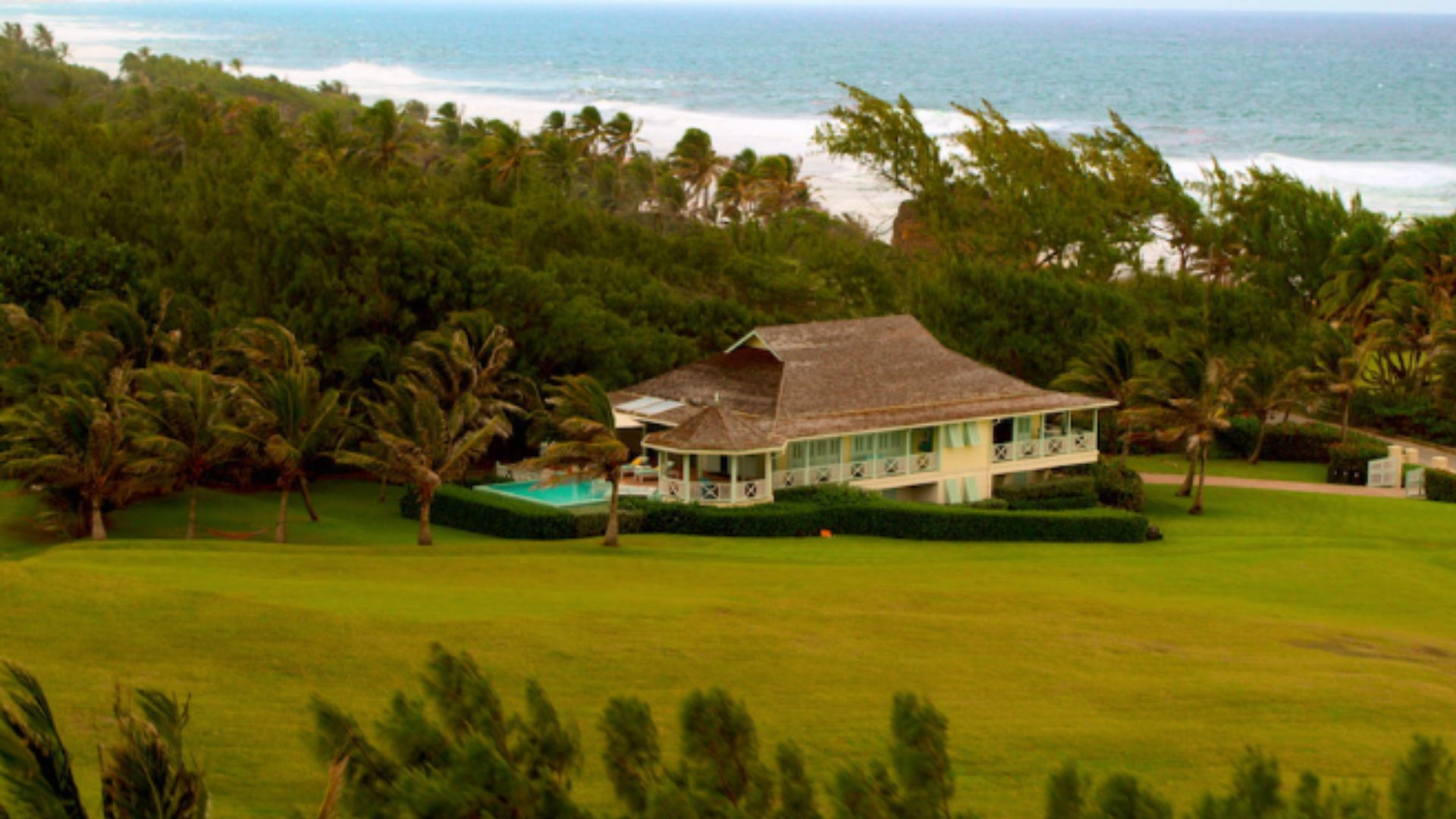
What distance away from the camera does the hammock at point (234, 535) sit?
35906 mm

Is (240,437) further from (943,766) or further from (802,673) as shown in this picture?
(943,766)

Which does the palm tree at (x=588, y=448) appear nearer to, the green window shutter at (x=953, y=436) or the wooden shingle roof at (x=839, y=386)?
the wooden shingle roof at (x=839, y=386)

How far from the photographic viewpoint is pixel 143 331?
132 feet

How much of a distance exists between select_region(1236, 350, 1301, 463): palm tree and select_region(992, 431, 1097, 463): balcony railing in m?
8.74

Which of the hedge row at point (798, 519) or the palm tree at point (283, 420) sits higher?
the palm tree at point (283, 420)

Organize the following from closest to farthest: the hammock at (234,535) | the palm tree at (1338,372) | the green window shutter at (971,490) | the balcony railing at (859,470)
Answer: the hammock at (234,535) < the balcony railing at (859,470) < the green window shutter at (971,490) < the palm tree at (1338,372)

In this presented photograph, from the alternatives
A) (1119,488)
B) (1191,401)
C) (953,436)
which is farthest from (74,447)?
(1191,401)

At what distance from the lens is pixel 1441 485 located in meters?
48.5

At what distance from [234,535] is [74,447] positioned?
4.12 m

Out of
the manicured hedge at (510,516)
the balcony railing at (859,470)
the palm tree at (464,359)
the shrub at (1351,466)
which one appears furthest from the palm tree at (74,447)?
the shrub at (1351,466)

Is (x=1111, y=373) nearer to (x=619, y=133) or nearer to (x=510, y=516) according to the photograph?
(x=510, y=516)

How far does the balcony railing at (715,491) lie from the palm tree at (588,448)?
289 cm

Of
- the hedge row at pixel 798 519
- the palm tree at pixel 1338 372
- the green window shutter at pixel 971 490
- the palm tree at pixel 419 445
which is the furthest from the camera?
the palm tree at pixel 1338 372

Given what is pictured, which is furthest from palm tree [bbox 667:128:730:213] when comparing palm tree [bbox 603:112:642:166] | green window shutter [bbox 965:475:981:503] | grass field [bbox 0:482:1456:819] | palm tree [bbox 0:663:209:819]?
palm tree [bbox 0:663:209:819]
